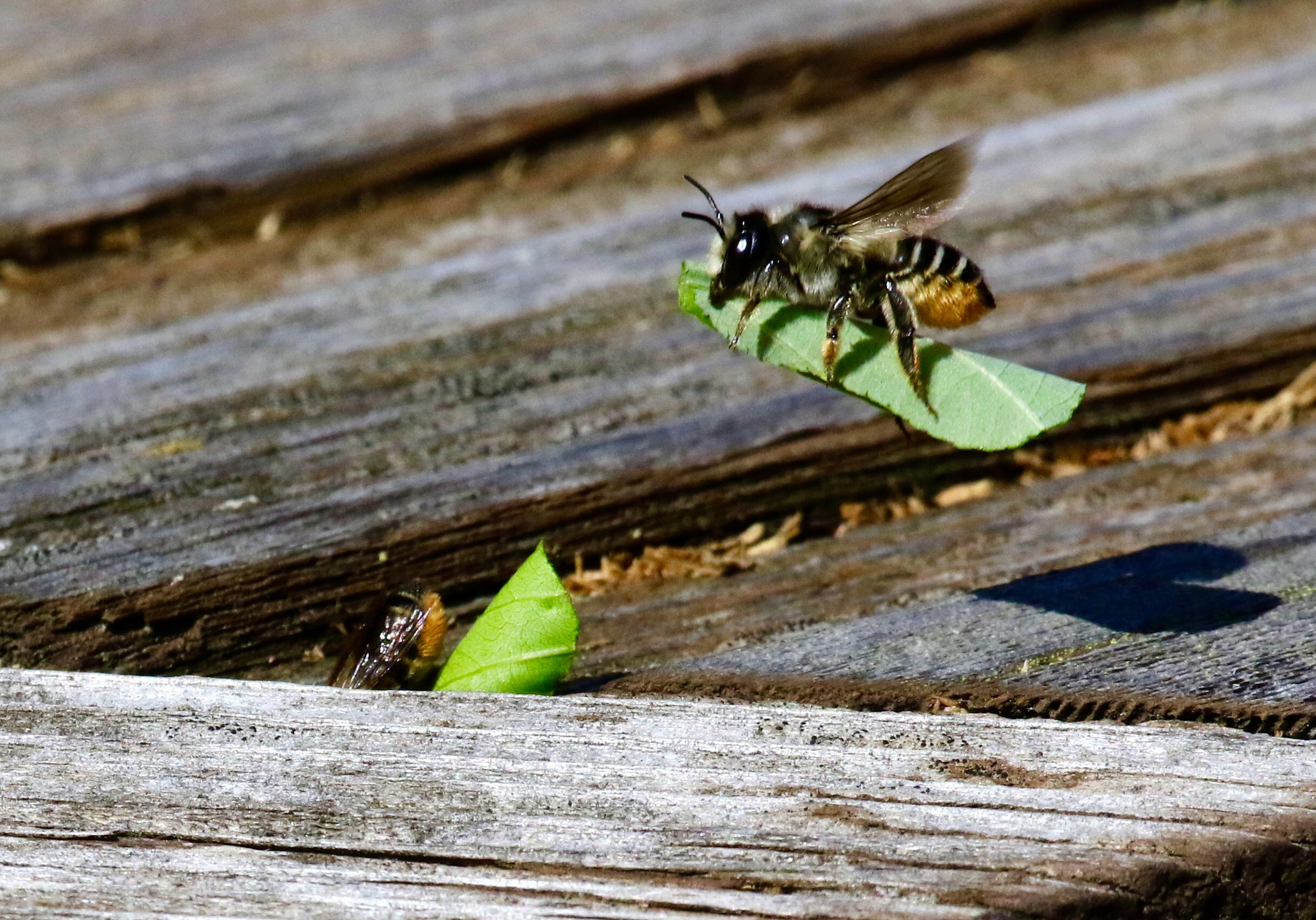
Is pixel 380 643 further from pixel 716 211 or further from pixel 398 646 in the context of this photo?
pixel 716 211

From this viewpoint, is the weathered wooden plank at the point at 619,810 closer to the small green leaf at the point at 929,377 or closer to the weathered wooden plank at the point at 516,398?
the weathered wooden plank at the point at 516,398

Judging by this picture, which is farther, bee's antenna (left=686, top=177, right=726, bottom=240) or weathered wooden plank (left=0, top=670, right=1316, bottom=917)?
bee's antenna (left=686, top=177, right=726, bottom=240)

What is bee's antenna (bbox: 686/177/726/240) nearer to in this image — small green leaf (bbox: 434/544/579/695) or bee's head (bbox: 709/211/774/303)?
bee's head (bbox: 709/211/774/303)

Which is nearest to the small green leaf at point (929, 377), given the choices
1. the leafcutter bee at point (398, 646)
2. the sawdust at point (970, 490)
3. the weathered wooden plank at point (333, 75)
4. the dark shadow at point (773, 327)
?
the dark shadow at point (773, 327)

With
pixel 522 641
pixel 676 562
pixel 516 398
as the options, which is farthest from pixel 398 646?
pixel 516 398

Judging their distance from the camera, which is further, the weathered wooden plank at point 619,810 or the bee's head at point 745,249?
the bee's head at point 745,249

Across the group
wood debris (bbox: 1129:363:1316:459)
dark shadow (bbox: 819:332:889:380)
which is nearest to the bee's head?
dark shadow (bbox: 819:332:889:380)

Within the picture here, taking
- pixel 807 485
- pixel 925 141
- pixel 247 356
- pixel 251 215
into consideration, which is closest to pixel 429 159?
pixel 251 215
